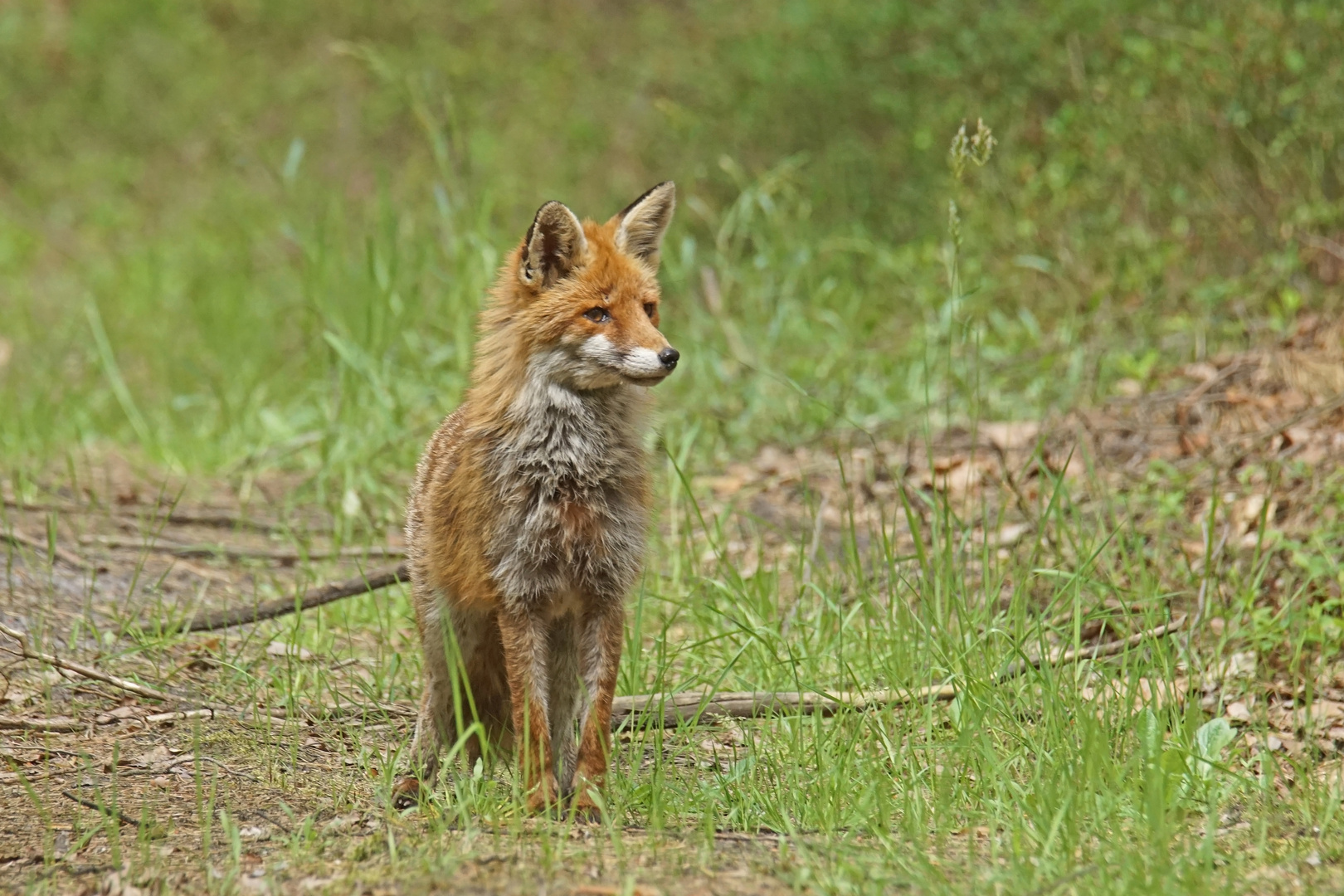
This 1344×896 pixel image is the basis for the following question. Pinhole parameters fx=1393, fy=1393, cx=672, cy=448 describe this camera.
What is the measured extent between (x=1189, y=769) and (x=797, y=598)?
1634 millimetres

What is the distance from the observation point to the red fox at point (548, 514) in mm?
4016

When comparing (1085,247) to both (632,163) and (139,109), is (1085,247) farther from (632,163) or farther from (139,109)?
(139,109)

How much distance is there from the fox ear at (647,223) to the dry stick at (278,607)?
1647mm

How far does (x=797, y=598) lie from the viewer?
17.3 ft

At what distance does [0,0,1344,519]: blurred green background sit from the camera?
7941 mm

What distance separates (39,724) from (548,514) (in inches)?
75.3

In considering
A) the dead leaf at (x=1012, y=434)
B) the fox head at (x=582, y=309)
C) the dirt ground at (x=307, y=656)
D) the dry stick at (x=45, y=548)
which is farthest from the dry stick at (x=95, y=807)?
the dead leaf at (x=1012, y=434)

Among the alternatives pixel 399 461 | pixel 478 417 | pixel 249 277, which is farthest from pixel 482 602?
pixel 249 277

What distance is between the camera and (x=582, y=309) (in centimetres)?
412

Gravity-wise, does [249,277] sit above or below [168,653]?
above

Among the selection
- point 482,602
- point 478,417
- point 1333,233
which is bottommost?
point 482,602

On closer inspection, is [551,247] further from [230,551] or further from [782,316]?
[782,316]

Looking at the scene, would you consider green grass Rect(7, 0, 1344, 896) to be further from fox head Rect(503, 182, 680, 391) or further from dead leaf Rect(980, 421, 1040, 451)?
fox head Rect(503, 182, 680, 391)

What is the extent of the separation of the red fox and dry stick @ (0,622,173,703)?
3.66 feet
